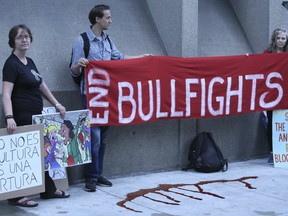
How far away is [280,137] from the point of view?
314 inches

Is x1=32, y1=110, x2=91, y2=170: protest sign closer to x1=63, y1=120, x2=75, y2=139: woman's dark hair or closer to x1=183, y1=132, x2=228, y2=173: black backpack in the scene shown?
x1=63, y1=120, x2=75, y2=139: woman's dark hair

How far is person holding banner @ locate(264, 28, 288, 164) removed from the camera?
8055 mm

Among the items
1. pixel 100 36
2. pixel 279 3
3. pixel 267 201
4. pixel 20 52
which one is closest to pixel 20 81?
pixel 20 52

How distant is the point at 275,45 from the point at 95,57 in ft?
9.51

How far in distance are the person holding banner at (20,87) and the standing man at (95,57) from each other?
25.6 inches

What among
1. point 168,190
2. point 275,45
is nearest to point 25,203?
point 168,190

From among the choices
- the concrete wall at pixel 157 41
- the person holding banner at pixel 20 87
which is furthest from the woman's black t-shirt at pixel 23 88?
Result: the concrete wall at pixel 157 41

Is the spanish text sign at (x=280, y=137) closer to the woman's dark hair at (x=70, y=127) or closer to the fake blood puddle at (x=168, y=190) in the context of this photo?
the fake blood puddle at (x=168, y=190)

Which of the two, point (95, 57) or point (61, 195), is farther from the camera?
point (95, 57)

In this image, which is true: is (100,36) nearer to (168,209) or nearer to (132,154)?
(132,154)

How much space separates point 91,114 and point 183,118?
1404mm

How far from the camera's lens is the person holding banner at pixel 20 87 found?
556 centimetres

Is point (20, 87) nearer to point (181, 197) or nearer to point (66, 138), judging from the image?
point (66, 138)

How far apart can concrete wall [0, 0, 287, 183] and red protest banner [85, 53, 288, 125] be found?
1.12 ft
